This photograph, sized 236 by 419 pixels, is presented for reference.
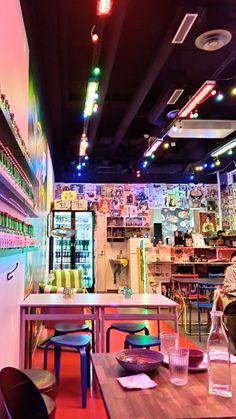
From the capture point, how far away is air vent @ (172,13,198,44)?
13.0 feet

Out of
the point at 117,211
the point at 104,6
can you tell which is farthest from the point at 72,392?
the point at 117,211

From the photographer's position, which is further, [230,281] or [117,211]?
[117,211]

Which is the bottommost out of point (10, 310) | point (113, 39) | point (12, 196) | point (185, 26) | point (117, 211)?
point (10, 310)

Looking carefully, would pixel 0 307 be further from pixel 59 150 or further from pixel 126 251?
pixel 126 251

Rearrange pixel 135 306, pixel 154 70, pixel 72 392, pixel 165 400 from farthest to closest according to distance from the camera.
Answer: pixel 154 70
pixel 135 306
pixel 72 392
pixel 165 400

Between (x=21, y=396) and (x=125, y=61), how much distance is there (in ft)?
18.8

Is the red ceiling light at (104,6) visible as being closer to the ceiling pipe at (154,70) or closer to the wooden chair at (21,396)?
the ceiling pipe at (154,70)

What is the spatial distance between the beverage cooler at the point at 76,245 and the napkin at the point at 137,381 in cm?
747

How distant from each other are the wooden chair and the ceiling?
11.9 feet

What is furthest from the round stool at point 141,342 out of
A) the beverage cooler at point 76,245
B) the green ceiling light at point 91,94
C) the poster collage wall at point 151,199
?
the poster collage wall at point 151,199

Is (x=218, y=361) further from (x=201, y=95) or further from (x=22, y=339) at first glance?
(x=201, y=95)

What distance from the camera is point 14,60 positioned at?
309 centimetres

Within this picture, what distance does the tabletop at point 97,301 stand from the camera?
12.2 ft

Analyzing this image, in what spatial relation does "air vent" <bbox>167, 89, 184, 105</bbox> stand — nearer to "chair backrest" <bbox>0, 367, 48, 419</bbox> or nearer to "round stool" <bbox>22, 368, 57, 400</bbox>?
"round stool" <bbox>22, 368, 57, 400</bbox>
